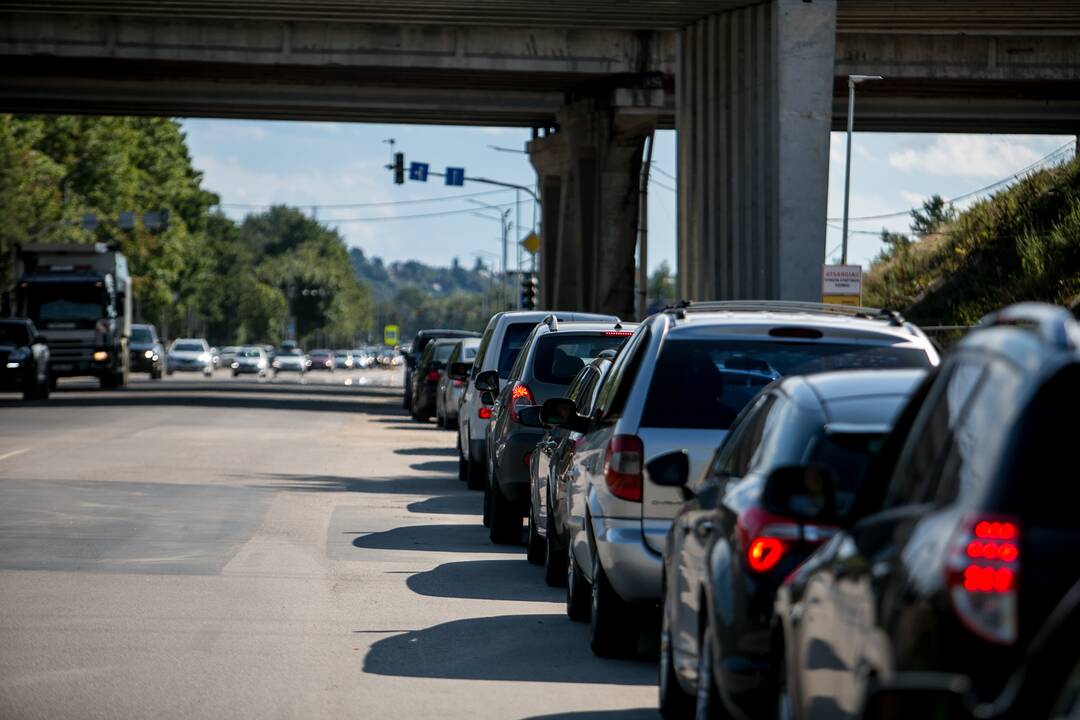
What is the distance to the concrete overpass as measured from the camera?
33750mm

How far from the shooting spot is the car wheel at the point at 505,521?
1500cm

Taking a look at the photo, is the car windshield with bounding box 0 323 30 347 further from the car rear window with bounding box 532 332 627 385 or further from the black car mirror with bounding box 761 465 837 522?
the black car mirror with bounding box 761 465 837 522

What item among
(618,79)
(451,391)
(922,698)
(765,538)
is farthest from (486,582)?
(618,79)

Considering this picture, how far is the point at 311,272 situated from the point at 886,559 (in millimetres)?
195170

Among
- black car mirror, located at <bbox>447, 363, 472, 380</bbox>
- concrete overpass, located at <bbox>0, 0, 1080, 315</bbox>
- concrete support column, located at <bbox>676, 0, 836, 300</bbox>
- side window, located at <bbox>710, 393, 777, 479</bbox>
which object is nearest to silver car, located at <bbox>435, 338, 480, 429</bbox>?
concrete support column, located at <bbox>676, 0, 836, 300</bbox>

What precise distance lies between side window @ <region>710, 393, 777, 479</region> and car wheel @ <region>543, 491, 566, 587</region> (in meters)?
4.61

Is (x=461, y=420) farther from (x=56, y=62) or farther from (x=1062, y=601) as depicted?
(x=56, y=62)

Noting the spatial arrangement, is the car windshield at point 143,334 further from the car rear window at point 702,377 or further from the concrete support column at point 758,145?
the car rear window at point 702,377

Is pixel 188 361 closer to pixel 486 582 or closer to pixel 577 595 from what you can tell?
pixel 486 582

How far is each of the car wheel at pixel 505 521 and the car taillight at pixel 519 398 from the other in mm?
594

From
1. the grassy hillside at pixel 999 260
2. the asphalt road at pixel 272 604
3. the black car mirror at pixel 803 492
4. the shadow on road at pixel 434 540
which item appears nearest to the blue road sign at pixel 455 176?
the grassy hillside at pixel 999 260

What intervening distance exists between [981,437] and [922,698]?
55cm

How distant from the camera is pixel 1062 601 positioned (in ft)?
11.3

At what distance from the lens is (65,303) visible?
50156 millimetres
